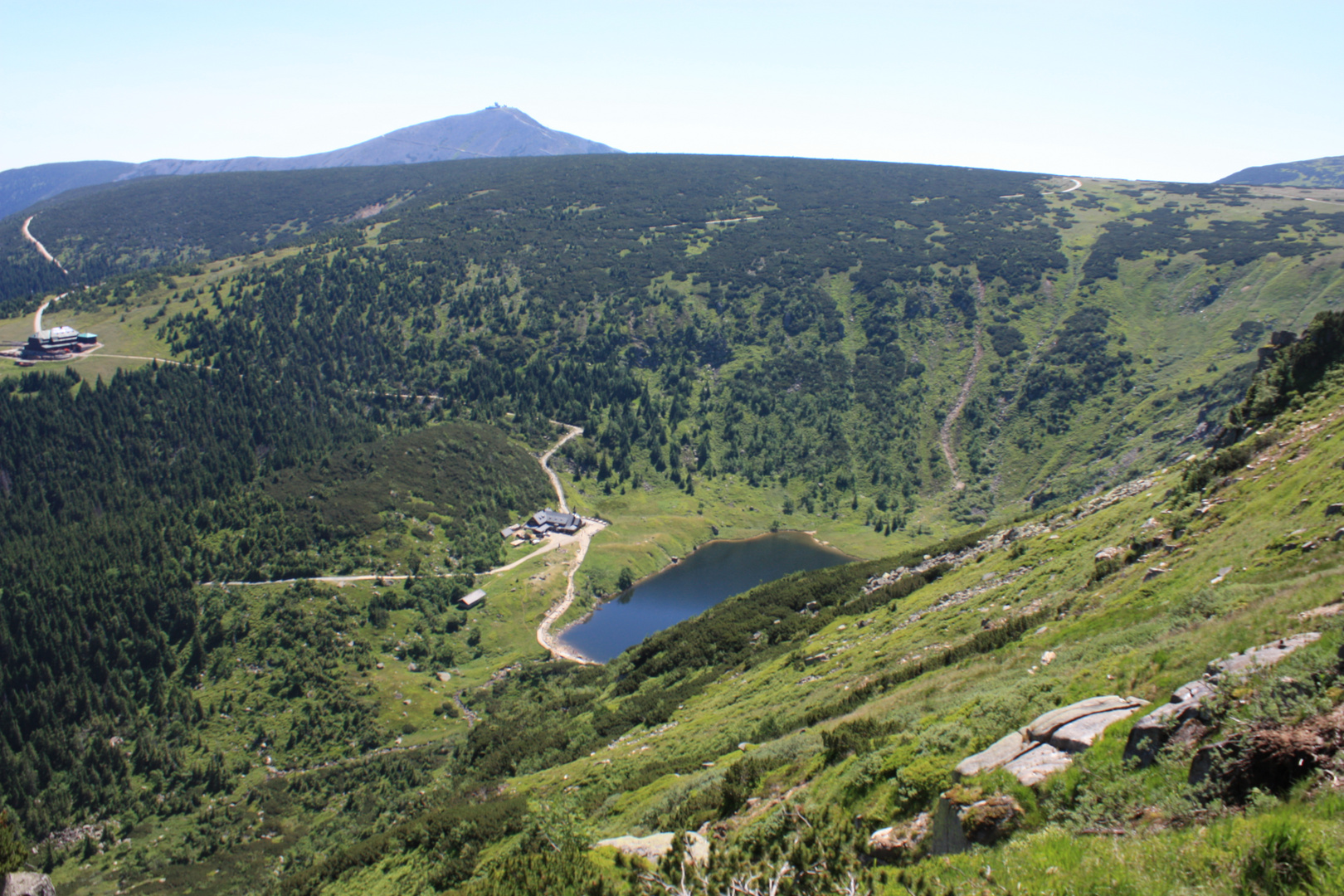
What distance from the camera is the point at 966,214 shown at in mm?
197500

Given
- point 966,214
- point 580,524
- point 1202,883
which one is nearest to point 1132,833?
point 1202,883

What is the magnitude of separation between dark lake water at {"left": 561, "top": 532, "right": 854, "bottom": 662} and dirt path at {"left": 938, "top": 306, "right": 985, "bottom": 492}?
3326 centimetres

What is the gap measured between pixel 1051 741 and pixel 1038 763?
0.94m

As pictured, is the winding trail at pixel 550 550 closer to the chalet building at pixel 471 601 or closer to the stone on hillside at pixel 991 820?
the chalet building at pixel 471 601

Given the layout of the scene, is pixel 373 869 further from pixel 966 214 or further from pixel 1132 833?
pixel 966 214

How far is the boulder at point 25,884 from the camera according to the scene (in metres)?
19.3

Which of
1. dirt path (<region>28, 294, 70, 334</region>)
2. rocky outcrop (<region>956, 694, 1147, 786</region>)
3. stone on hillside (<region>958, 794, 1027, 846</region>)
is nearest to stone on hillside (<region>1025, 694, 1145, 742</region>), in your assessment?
rocky outcrop (<region>956, 694, 1147, 786</region>)

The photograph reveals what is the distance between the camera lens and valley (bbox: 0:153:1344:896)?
1694cm

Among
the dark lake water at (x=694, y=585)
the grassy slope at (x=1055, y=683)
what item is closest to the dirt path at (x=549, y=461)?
the dark lake water at (x=694, y=585)

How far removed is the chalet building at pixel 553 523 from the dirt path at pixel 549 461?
114 inches

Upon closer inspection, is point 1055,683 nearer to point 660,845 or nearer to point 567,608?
point 660,845

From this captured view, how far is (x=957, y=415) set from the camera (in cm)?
14088

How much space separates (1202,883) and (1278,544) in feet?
60.1

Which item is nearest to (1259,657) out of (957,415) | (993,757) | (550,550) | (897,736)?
(993,757)
